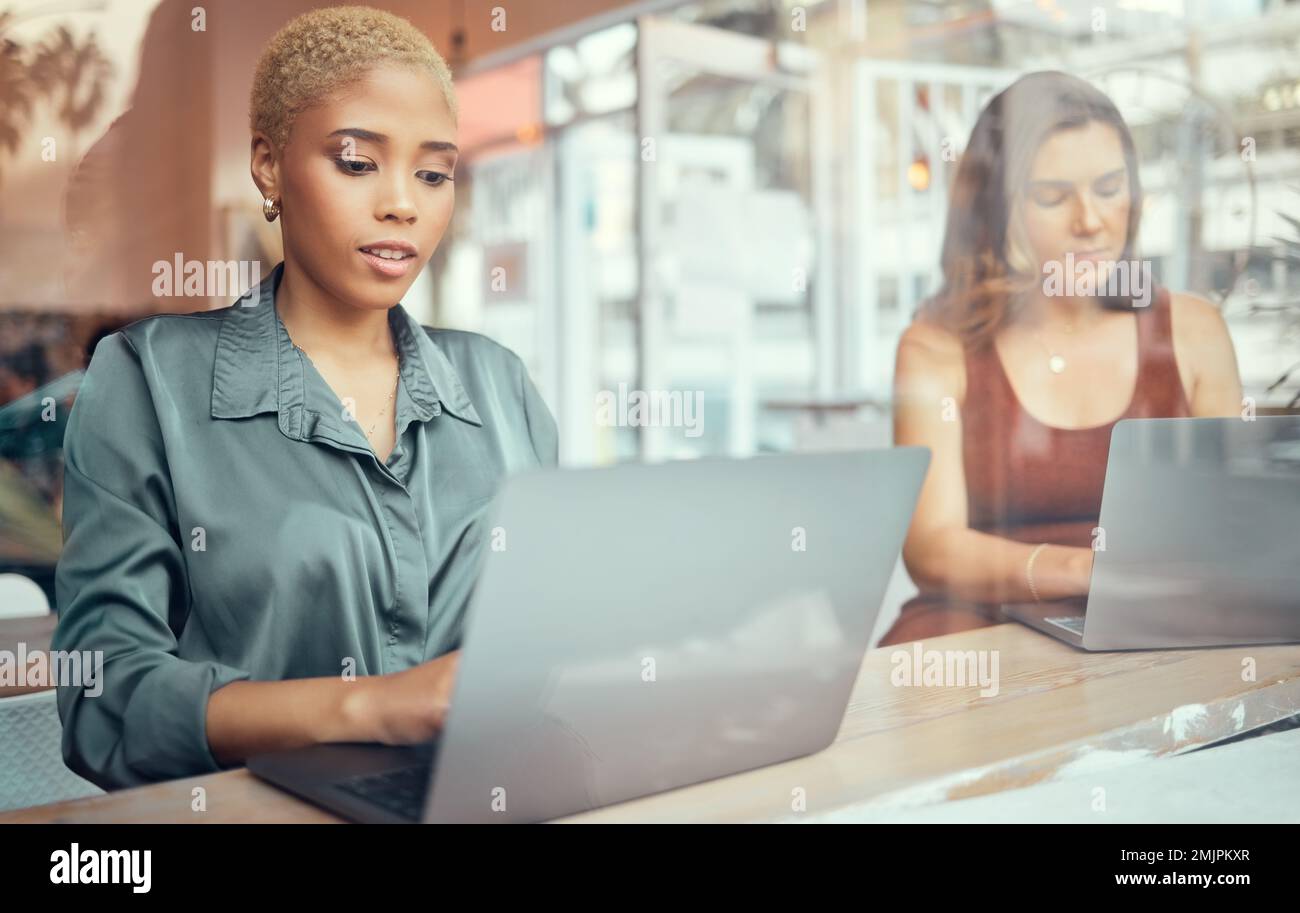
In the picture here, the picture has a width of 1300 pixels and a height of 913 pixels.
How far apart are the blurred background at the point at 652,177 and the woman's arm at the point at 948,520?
0.40m

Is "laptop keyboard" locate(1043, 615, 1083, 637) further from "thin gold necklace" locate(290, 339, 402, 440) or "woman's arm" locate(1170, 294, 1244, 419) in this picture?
"thin gold necklace" locate(290, 339, 402, 440)

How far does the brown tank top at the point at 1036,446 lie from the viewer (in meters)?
1.75

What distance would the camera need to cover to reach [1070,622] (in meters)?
1.37

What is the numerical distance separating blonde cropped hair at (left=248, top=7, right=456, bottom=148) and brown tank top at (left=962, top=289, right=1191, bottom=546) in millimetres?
1044

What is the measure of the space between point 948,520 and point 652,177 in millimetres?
1569

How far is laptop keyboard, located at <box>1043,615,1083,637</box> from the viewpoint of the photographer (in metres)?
1.34

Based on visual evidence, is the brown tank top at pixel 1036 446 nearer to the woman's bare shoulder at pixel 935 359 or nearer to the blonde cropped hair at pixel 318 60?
the woman's bare shoulder at pixel 935 359

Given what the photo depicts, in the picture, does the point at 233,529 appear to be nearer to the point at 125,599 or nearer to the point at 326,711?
the point at 125,599

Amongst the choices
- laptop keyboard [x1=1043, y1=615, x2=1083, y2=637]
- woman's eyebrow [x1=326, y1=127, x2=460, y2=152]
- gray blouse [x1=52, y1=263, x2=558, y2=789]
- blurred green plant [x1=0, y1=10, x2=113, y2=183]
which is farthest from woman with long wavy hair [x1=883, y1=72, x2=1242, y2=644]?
blurred green plant [x1=0, y1=10, x2=113, y2=183]

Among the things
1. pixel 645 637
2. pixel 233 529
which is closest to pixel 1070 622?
pixel 645 637
